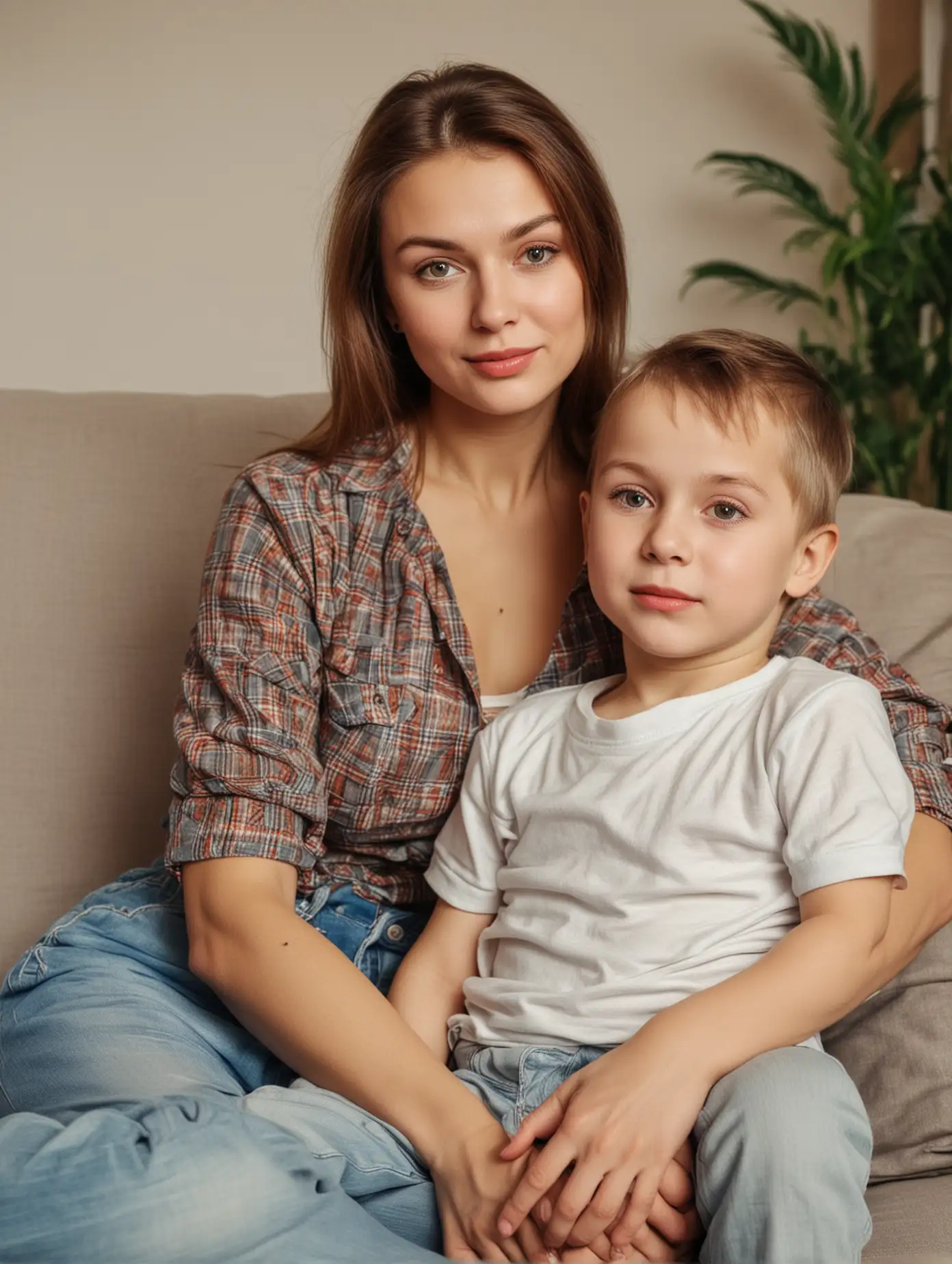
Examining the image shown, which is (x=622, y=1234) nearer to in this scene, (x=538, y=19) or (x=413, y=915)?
(x=413, y=915)

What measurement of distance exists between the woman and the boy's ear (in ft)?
0.36

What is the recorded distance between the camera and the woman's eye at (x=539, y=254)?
4.80 ft

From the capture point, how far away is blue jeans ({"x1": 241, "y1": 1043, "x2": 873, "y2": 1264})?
3.20 feet

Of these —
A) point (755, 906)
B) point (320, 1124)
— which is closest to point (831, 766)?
point (755, 906)

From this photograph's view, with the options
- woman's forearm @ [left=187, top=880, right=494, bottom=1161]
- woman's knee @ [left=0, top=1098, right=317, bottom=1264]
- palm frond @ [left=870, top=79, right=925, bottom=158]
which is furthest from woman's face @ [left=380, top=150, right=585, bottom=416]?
palm frond @ [left=870, top=79, right=925, bottom=158]

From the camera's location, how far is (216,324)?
120 inches

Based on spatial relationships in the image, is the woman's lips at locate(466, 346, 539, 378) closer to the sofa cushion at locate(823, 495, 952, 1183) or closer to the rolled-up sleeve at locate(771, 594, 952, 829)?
the rolled-up sleeve at locate(771, 594, 952, 829)

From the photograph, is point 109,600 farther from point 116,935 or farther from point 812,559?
point 812,559

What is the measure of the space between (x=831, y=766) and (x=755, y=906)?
14 centimetres

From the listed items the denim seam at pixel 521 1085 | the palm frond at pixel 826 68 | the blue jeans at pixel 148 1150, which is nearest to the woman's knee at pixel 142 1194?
the blue jeans at pixel 148 1150

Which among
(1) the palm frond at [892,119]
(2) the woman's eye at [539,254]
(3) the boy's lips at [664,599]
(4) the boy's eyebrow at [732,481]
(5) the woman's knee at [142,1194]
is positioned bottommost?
(5) the woman's knee at [142,1194]

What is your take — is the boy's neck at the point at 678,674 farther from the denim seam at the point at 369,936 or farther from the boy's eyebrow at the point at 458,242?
the boy's eyebrow at the point at 458,242

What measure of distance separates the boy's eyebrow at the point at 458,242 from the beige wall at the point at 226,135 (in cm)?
148

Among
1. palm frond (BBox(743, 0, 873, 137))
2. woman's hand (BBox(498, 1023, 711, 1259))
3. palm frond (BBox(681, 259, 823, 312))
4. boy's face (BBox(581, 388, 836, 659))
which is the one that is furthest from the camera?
palm frond (BBox(681, 259, 823, 312))
